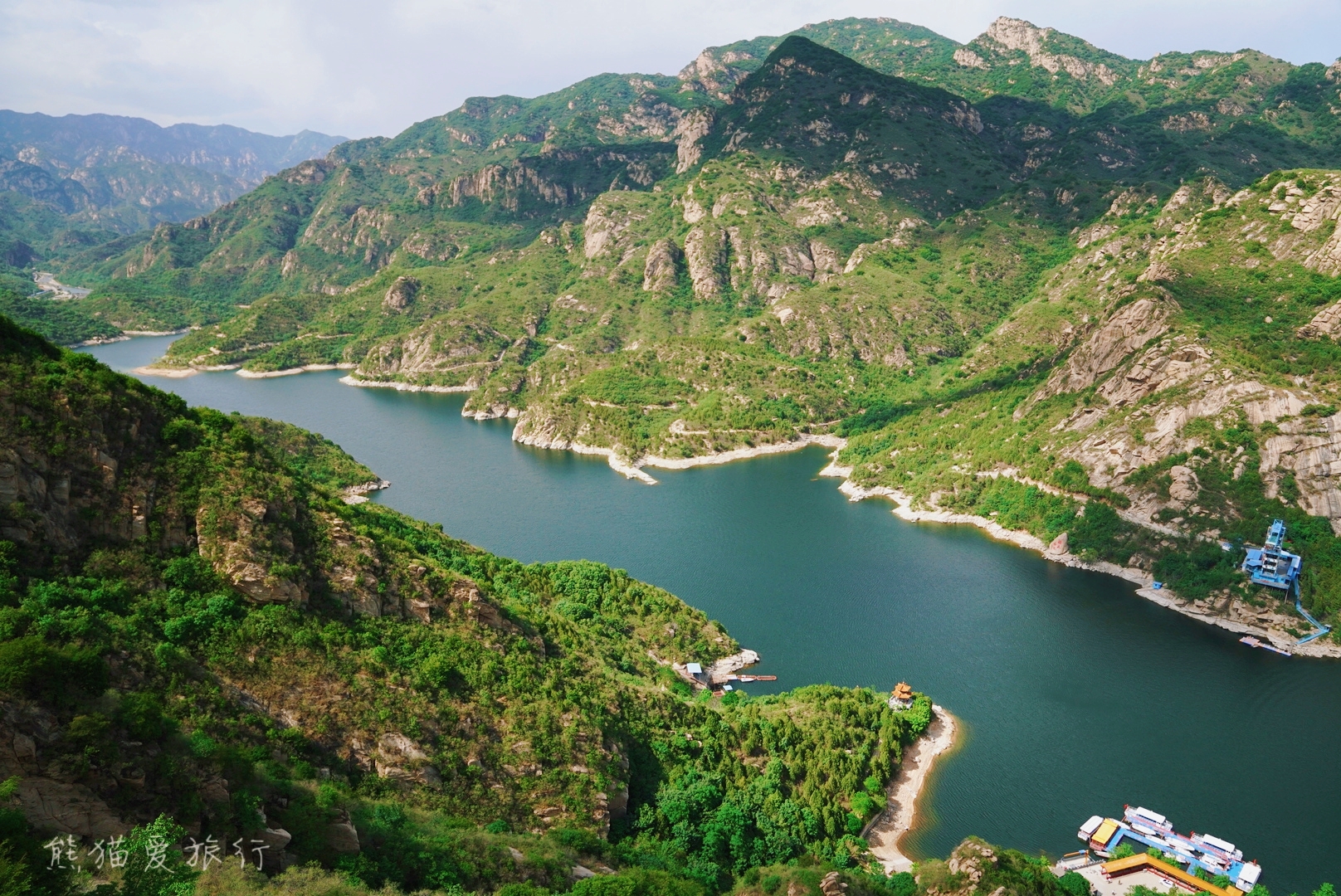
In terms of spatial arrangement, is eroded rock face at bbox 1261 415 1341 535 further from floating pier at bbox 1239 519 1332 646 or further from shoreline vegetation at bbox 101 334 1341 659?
shoreline vegetation at bbox 101 334 1341 659

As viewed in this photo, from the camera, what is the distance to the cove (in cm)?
5072

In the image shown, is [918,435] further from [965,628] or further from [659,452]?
[965,628]

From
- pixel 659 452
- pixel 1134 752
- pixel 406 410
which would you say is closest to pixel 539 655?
pixel 1134 752

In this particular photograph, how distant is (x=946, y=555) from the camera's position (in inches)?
3538

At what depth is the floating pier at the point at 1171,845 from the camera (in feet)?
147

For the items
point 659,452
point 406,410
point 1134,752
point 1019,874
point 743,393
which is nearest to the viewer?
point 1019,874

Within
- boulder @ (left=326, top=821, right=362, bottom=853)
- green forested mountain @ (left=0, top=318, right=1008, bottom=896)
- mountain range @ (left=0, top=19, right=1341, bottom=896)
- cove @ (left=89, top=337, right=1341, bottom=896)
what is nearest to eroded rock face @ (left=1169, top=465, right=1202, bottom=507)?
mountain range @ (left=0, top=19, right=1341, bottom=896)

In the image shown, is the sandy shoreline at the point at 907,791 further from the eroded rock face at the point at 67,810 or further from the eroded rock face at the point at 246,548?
the eroded rock face at the point at 67,810

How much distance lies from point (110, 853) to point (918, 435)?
11200 cm

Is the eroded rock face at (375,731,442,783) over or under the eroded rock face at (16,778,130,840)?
under

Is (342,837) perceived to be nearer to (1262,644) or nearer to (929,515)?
(1262,644)

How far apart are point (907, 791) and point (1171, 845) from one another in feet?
47.5

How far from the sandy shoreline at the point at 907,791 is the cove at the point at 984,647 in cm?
93

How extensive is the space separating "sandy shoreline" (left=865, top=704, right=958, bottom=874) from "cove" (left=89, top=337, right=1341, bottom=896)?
0.93 m
